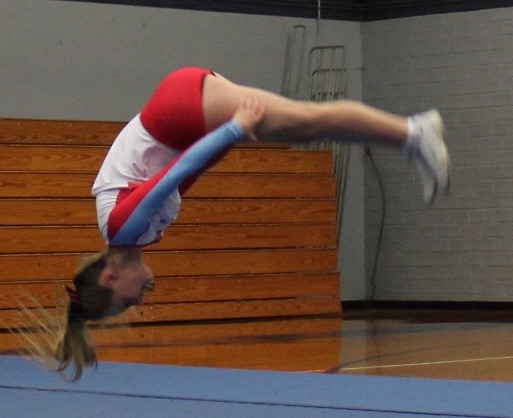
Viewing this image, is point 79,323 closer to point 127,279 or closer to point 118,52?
point 127,279

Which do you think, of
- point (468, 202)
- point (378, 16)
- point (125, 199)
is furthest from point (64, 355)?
point (378, 16)

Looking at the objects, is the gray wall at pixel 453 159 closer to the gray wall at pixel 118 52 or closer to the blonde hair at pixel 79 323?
the gray wall at pixel 118 52

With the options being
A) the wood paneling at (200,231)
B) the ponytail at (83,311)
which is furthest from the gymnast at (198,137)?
the wood paneling at (200,231)

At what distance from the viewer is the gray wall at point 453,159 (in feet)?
32.4

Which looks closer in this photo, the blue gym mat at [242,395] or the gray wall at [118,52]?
the blue gym mat at [242,395]

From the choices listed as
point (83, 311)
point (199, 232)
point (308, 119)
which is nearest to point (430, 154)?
point (308, 119)

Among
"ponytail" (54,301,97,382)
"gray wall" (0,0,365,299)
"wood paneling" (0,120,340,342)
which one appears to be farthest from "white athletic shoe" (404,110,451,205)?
"gray wall" (0,0,365,299)

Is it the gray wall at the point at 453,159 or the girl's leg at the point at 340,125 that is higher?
the gray wall at the point at 453,159

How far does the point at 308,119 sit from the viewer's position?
387 cm

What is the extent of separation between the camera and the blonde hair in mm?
4363

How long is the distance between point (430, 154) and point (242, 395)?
63.2 inches

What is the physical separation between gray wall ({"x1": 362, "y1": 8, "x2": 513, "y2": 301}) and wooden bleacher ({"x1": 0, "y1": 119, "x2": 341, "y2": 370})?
0.94 meters

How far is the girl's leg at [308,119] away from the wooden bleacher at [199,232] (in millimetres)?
4349

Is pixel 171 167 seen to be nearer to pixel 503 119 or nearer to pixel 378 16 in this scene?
pixel 503 119
